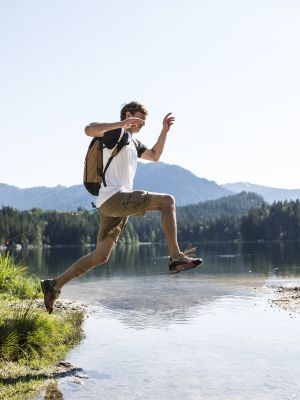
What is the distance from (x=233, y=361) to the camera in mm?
11164

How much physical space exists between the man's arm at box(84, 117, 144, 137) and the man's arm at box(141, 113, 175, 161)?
1.36m

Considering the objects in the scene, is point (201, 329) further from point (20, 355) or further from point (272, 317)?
point (20, 355)

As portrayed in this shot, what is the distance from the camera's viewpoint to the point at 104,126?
8289mm

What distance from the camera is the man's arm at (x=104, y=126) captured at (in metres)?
8.19

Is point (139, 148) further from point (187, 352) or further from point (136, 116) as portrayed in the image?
point (187, 352)

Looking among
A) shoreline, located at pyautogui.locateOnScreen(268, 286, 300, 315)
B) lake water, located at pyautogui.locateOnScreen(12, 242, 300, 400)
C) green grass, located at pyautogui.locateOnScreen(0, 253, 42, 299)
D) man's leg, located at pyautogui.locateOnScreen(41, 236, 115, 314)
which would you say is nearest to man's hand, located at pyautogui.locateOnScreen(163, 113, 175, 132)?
man's leg, located at pyautogui.locateOnScreen(41, 236, 115, 314)

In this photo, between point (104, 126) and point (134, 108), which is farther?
point (134, 108)

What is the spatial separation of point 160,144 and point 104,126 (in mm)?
1862

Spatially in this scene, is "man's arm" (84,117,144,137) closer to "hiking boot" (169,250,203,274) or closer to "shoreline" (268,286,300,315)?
"hiking boot" (169,250,203,274)

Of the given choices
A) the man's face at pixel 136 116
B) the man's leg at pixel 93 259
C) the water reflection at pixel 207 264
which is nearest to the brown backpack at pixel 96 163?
the man's face at pixel 136 116

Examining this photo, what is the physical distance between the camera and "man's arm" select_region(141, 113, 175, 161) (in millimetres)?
9695

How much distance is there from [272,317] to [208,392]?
38.7 ft

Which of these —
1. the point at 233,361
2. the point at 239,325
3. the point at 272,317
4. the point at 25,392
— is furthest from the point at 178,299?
the point at 25,392

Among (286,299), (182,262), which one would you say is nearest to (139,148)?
(182,262)
